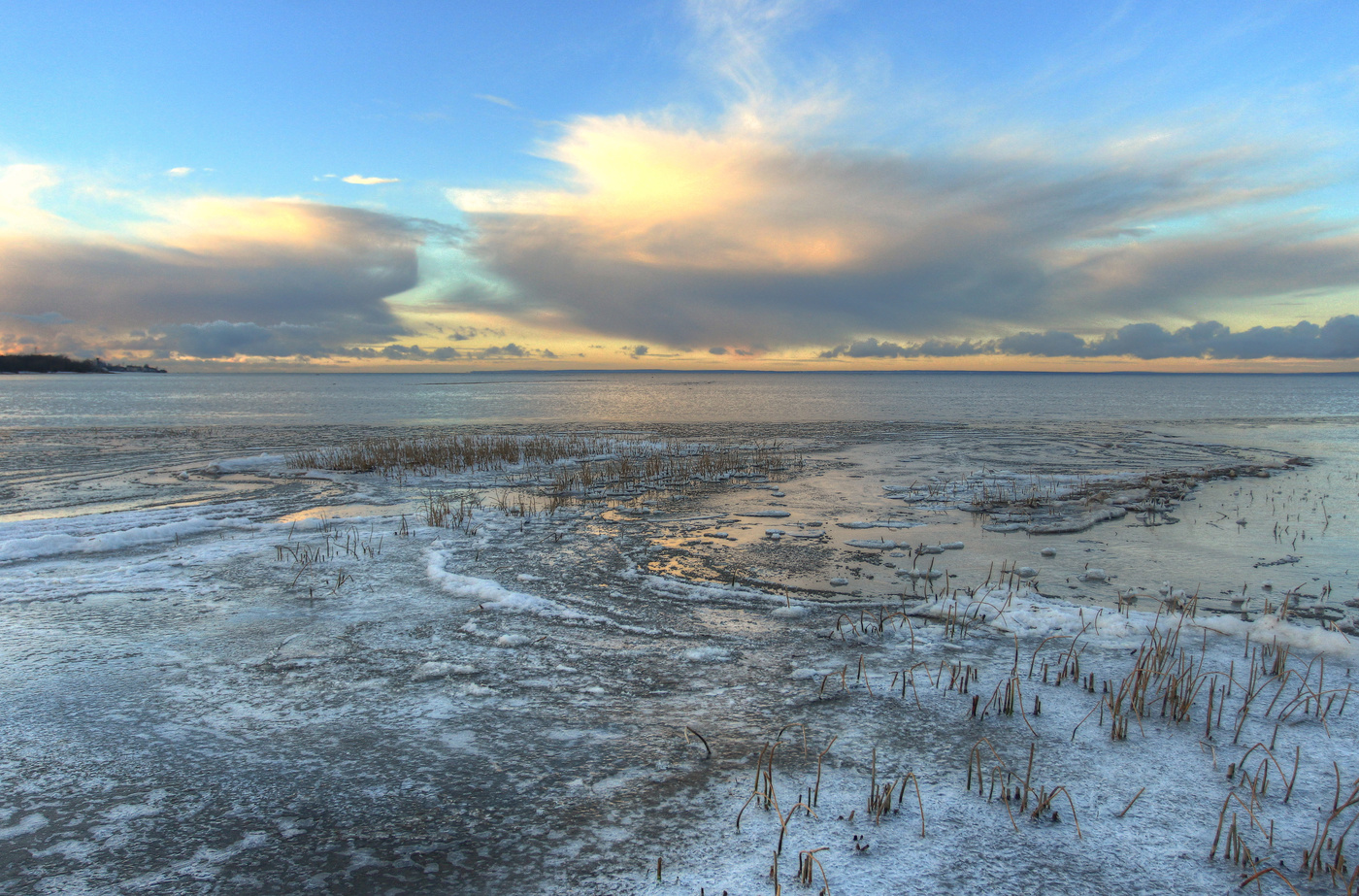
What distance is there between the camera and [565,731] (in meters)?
4.92

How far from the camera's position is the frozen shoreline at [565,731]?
3.52m

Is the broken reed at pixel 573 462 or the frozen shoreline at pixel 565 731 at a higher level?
the broken reed at pixel 573 462

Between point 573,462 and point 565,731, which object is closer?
point 565,731

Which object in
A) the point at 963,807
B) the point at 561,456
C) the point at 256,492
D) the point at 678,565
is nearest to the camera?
the point at 963,807

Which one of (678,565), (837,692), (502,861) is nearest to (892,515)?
(678,565)

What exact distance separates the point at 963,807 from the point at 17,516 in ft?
58.2

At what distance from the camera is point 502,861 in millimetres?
3539

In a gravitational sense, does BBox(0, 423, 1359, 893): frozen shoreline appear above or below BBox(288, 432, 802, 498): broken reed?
below

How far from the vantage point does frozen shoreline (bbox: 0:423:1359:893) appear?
3523 mm

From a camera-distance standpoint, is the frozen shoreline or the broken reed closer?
the frozen shoreline

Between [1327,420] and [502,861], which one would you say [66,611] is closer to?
[502,861]

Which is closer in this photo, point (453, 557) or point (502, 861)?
point (502, 861)

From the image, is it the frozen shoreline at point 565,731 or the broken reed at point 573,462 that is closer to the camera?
the frozen shoreline at point 565,731

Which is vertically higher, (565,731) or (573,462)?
(573,462)
